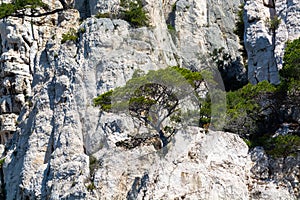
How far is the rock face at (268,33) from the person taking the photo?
90.7ft

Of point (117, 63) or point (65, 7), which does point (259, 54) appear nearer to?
point (117, 63)

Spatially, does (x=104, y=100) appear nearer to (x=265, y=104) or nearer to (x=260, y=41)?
(x=265, y=104)

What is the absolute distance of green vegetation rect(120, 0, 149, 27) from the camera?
31.2 metres

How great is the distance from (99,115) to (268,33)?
9167mm

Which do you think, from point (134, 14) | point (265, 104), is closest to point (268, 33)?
point (265, 104)

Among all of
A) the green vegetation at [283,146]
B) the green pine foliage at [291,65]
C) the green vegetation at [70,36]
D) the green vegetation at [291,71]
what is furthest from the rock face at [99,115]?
the green pine foliage at [291,65]

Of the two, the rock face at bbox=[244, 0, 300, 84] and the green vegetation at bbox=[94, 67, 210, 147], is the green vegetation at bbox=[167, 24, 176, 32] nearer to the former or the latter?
the rock face at bbox=[244, 0, 300, 84]

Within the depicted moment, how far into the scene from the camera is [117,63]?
28.5 m

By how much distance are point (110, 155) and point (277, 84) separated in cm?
811

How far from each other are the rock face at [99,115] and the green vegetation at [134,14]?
1.75ft

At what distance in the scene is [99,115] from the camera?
26906mm

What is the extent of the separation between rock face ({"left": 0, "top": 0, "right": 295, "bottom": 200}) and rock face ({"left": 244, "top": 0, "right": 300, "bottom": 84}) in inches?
171

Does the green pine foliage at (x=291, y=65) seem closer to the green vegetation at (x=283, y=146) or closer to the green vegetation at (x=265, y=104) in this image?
the green vegetation at (x=265, y=104)

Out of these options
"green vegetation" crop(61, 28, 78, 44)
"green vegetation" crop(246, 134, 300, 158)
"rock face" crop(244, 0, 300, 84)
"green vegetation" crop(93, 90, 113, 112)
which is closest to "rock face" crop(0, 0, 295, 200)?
"green vegetation" crop(61, 28, 78, 44)
